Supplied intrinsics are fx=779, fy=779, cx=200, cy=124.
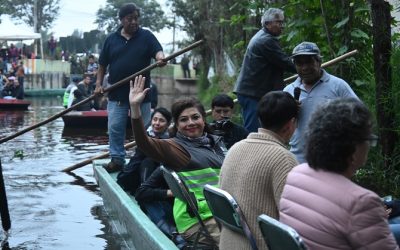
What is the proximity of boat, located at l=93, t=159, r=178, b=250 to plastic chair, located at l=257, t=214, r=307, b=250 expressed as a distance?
134cm

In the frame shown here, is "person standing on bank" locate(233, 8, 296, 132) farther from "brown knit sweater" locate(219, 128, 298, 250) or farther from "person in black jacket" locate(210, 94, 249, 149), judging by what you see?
"brown knit sweater" locate(219, 128, 298, 250)

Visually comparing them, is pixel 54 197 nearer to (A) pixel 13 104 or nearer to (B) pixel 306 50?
(B) pixel 306 50

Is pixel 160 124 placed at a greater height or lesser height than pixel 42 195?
greater

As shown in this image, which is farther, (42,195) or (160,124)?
(42,195)

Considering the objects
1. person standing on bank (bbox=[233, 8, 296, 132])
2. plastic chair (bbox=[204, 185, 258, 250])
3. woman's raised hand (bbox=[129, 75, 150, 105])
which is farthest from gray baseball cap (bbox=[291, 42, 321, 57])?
plastic chair (bbox=[204, 185, 258, 250])

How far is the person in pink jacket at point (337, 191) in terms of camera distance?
2.87m

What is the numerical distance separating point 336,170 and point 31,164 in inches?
386

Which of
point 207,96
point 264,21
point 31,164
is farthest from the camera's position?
point 207,96

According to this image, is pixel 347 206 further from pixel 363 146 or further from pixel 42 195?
pixel 42 195

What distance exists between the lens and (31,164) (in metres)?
12.3

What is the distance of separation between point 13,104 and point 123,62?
17.1 meters

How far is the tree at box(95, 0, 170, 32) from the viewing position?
75.9 m

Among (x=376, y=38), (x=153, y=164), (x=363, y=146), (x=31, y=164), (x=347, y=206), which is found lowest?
(x=31, y=164)

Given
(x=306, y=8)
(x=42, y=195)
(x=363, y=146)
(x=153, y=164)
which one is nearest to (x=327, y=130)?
(x=363, y=146)
